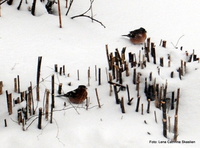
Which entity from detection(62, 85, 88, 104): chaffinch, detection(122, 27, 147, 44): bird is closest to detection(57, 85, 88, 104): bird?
detection(62, 85, 88, 104): chaffinch

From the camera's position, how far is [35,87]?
405 centimetres

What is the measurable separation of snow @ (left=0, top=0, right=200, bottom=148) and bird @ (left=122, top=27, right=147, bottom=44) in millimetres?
94

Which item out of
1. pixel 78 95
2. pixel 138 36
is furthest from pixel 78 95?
pixel 138 36

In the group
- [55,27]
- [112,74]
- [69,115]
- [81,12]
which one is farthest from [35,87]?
[81,12]

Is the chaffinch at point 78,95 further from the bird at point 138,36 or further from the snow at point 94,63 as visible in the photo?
the bird at point 138,36

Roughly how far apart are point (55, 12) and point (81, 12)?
429 mm

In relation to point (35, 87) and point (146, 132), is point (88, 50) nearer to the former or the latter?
point (35, 87)

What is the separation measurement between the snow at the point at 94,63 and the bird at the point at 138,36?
94 mm

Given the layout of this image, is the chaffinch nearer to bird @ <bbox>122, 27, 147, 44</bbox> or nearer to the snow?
the snow

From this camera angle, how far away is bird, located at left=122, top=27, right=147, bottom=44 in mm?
5125

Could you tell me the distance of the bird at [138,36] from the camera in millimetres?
5125

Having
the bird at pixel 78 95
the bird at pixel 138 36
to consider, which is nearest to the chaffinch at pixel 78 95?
the bird at pixel 78 95

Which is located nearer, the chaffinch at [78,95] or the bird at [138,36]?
the chaffinch at [78,95]

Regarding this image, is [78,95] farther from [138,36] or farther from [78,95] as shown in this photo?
[138,36]
